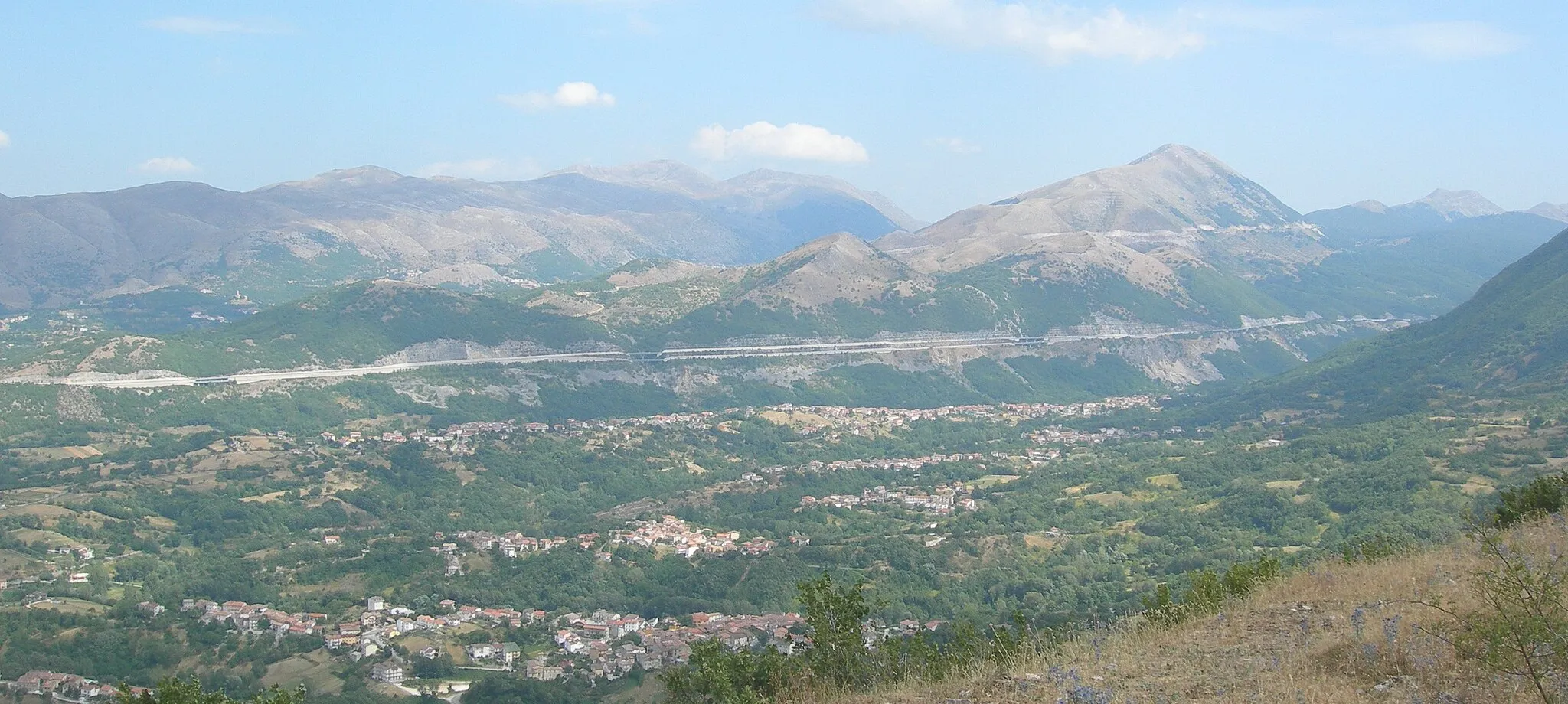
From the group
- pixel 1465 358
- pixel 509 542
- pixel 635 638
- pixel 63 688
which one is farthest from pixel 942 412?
pixel 63 688

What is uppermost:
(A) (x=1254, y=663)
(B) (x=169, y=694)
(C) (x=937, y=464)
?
(A) (x=1254, y=663)

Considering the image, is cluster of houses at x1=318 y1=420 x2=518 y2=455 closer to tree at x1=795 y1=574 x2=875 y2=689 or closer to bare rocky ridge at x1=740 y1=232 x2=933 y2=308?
bare rocky ridge at x1=740 y1=232 x2=933 y2=308

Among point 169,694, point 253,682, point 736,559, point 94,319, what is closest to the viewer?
point 169,694

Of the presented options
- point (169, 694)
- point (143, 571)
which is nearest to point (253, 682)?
point (143, 571)

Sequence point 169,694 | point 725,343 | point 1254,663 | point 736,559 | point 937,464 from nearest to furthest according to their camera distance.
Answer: point 1254,663 < point 169,694 < point 736,559 < point 937,464 < point 725,343

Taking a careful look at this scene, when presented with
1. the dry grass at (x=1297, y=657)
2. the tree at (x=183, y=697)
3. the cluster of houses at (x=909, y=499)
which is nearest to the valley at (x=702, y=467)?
the cluster of houses at (x=909, y=499)

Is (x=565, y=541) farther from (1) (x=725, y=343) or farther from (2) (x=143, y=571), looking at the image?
(1) (x=725, y=343)
